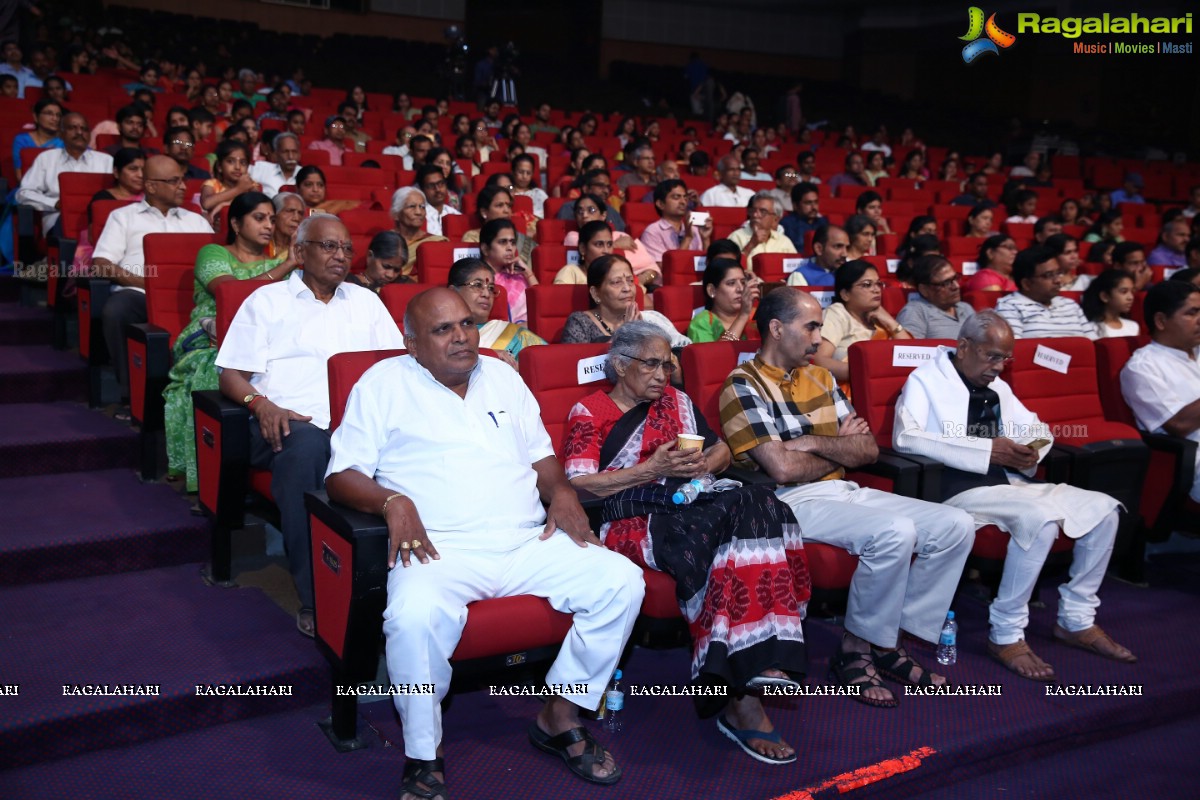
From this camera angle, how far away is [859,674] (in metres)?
2.58

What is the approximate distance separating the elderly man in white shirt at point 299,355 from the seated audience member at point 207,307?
0.27 meters

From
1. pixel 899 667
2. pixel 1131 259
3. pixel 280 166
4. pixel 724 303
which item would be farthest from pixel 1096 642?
pixel 280 166

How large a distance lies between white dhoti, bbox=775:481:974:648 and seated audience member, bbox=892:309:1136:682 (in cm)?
20

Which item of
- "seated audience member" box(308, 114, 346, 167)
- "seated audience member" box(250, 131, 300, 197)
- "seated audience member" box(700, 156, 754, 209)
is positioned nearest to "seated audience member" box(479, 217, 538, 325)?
"seated audience member" box(250, 131, 300, 197)

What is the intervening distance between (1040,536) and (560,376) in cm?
137

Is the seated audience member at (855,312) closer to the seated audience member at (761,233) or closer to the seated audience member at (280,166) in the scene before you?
the seated audience member at (761,233)

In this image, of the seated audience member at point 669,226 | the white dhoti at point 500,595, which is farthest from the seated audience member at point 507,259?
the white dhoti at point 500,595

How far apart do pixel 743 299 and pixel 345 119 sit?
559cm

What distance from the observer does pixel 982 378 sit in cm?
298

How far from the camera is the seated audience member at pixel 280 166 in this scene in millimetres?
5793

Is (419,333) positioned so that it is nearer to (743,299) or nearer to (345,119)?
(743,299)

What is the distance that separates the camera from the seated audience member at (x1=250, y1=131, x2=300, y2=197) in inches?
228

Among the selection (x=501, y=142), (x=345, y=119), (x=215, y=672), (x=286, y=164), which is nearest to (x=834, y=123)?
(x=501, y=142)

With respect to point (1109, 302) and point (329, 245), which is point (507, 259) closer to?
point (329, 245)
